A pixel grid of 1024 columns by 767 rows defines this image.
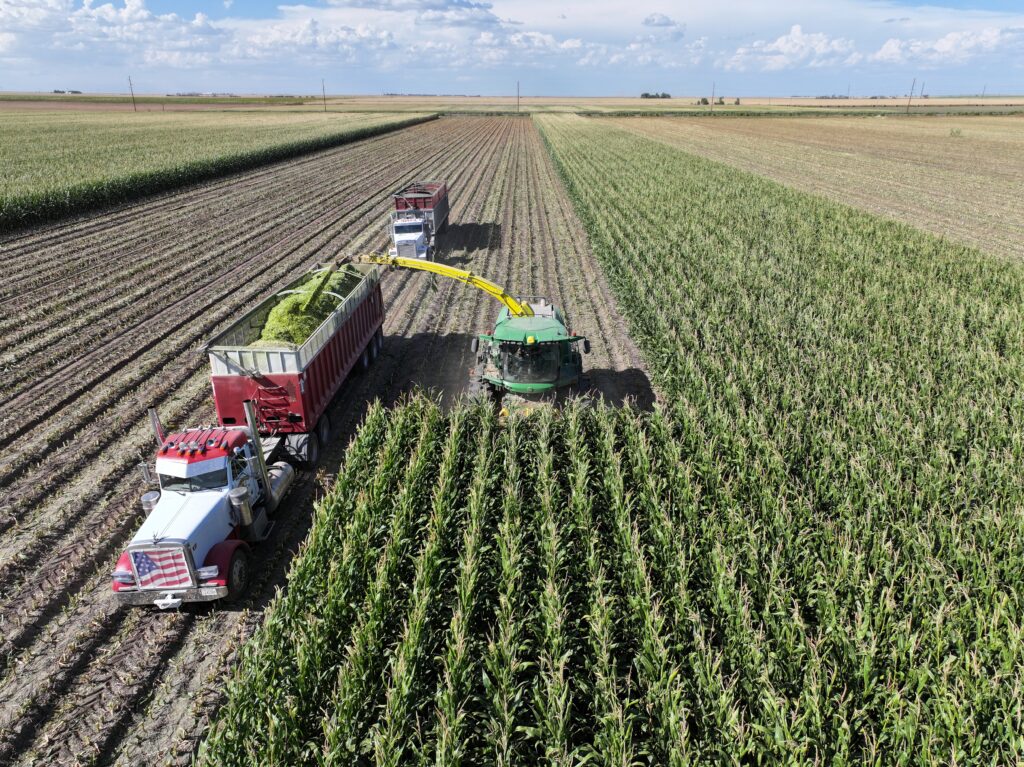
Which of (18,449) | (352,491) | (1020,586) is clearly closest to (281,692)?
(352,491)

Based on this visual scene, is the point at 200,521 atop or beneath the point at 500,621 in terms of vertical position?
beneath

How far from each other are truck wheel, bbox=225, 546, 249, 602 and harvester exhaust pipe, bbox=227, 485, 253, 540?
431 millimetres

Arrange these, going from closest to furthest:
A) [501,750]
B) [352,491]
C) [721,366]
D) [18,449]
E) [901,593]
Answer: [501,750]
[901,593]
[352,491]
[18,449]
[721,366]

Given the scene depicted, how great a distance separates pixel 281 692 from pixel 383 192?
4107cm

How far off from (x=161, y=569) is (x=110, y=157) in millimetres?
51866

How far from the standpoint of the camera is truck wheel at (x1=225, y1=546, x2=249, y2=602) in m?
8.66

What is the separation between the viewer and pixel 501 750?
5.77m

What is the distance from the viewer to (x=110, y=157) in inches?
1876

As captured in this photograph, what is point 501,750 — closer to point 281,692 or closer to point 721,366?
point 281,692

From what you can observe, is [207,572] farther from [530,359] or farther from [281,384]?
[530,359]

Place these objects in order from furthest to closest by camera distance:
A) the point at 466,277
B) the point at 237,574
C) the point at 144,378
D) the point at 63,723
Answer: the point at 144,378, the point at 466,277, the point at 237,574, the point at 63,723

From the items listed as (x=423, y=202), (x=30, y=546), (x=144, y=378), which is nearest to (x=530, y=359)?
(x=30, y=546)

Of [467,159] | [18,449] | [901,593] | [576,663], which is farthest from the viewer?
[467,159]

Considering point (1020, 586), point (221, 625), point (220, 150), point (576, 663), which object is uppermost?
point (220, 150)
